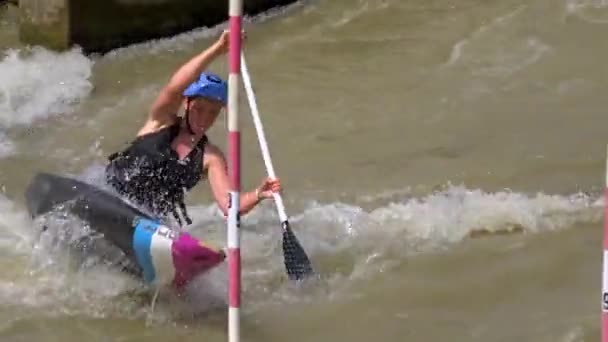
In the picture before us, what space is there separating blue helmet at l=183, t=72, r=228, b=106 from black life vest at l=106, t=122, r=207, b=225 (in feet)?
0.88

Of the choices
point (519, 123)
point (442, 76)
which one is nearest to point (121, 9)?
point (442, 76)

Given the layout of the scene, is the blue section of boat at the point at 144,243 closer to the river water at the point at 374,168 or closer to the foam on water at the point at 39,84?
the river water at the point at 374,168

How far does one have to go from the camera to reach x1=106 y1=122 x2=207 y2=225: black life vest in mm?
5266

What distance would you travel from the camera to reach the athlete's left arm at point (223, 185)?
490 centimetres

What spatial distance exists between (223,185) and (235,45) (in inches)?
70.4

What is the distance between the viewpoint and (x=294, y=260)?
5.24m

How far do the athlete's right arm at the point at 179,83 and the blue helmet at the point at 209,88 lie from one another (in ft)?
0.12

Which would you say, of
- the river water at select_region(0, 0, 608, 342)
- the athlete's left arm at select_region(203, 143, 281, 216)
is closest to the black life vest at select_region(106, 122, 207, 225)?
the athlete's left arm at select_region(203, 143, 281, 216)

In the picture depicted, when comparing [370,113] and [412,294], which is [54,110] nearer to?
[370,113]

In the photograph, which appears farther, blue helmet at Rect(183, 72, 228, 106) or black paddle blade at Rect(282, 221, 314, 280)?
black paddle blade at Rect(282, 221, 314, 280)

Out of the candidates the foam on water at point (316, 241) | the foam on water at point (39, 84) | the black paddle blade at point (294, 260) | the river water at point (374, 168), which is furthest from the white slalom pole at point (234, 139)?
the foam on water at point (39, 84)

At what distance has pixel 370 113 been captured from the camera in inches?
322

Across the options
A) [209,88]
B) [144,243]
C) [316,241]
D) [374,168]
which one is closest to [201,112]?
[209,88]

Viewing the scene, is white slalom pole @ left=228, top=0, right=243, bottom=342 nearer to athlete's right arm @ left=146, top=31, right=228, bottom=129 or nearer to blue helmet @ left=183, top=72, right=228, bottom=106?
athlete's right arm @ left=146, top=31, right=228, bottom=129
